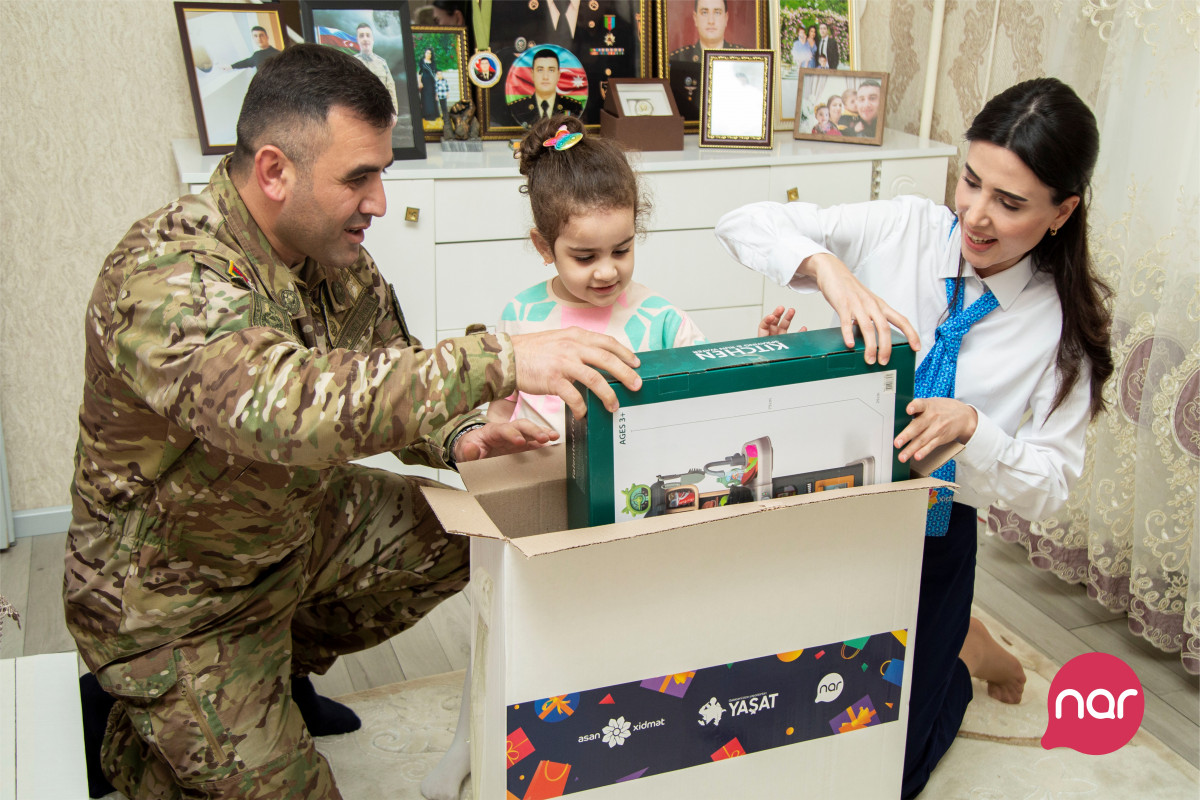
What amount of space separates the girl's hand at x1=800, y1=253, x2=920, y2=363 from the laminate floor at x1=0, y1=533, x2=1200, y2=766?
122 centimetres

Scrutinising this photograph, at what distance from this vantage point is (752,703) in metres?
1.30

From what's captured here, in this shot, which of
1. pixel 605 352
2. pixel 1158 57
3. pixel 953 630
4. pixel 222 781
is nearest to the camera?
pixel 605 352

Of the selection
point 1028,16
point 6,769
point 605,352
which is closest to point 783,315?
point 605,352

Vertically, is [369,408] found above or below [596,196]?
below

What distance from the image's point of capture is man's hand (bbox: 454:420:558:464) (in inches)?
59.0

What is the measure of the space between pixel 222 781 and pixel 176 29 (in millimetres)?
1830

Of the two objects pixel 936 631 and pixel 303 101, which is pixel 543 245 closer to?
pixel 303 101

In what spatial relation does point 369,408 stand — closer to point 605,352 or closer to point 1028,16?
point 605,352

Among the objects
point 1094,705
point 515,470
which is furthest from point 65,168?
point 1094,705

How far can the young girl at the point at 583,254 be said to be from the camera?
63.9 inches

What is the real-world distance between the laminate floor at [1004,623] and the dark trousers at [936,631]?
507 millimetres

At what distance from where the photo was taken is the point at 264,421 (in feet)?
3.88

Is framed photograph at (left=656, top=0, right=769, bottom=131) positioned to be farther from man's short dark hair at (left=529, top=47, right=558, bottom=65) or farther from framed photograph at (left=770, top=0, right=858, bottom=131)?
man's short dark hair at (left=529, top=47, right=558, bottom=65)

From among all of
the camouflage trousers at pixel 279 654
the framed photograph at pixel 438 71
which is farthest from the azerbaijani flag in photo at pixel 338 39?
the camouflage trousers at pixel 279 654
